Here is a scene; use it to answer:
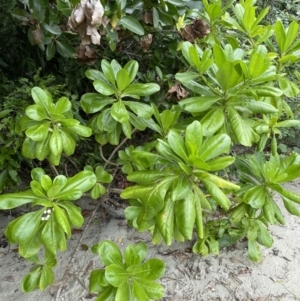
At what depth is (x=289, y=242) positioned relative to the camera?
105 inches

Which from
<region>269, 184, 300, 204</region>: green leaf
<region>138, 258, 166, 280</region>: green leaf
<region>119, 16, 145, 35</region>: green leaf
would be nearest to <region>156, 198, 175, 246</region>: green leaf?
<region>138, 258, 166, 280</region>: green leaf

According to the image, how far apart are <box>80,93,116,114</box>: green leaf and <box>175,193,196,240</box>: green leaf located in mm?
638

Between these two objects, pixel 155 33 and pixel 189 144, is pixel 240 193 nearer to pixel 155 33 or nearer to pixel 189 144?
pixel 189 144

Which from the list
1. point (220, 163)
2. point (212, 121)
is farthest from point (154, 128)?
point (220, 163)

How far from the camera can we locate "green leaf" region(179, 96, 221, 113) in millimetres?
1610

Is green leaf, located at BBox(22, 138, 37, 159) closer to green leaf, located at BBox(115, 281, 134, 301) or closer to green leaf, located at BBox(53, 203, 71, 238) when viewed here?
green leaf, located at BBox(53, 203, 71, 238)

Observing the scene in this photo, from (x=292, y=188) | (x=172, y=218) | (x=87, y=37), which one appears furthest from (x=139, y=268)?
(x=292, y=188)

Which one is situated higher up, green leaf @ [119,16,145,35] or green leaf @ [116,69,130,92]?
green leaf @ [119,16,145,35]

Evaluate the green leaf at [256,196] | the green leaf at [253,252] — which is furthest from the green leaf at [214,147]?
the green leaf at [253,252]

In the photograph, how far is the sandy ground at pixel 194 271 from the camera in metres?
2.28

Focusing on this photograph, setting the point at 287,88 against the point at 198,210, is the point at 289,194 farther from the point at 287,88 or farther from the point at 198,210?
the point at 287,88

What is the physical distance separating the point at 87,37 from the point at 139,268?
101 cm

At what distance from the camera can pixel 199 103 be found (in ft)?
5.30

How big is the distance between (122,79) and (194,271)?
1440 mm
